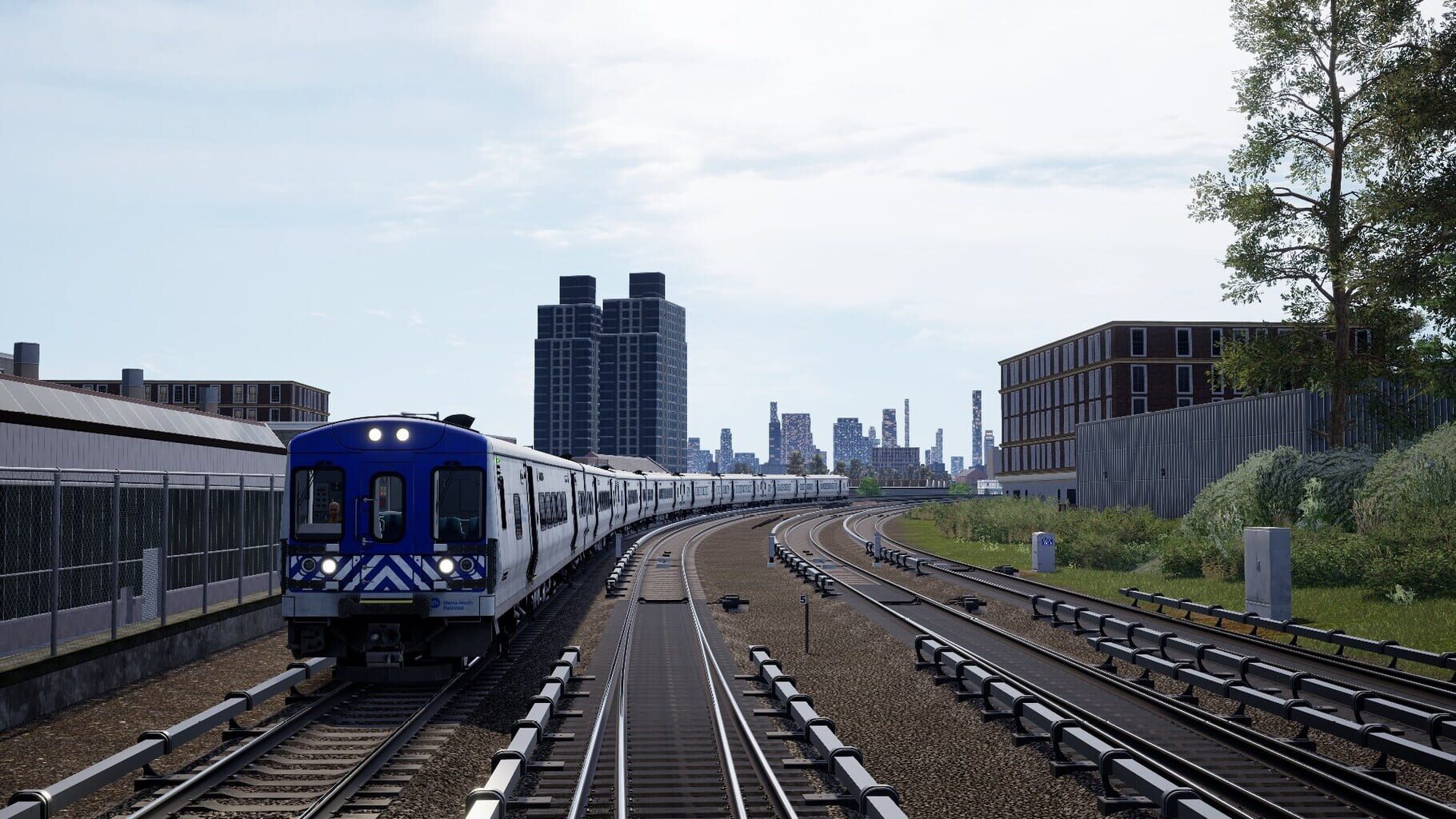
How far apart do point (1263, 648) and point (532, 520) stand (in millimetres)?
13063

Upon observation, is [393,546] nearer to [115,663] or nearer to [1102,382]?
[115,663]

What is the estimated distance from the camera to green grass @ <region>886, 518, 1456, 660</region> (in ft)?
68.8

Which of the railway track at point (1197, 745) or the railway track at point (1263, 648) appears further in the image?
the railway track at point (1263, 648)

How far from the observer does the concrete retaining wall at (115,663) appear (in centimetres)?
1409

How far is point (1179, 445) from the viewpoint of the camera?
182 ft

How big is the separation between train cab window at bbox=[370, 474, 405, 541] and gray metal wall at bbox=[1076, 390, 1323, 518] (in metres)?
39.9

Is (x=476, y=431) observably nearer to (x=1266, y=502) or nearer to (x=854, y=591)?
(x=854, y=591)

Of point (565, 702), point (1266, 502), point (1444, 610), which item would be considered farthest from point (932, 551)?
point (565, 702)

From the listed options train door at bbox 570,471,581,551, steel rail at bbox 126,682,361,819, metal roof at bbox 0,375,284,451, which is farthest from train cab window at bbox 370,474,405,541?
train door at bbox 570,471,581,551

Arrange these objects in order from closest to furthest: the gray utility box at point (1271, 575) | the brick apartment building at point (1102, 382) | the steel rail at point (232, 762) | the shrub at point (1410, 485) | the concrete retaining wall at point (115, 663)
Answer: the steel rail at point (232, 762), the concrete retaining wall at point (115, 663), the gray utility box at point (1271, 575), the shrub at point (1410, 485), the brick apartment building at point (1102, 382)

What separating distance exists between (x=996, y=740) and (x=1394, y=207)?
23461 mm

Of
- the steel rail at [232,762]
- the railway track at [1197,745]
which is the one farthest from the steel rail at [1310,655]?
the steel rail at [232,762]

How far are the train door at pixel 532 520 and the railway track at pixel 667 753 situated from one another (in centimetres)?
194

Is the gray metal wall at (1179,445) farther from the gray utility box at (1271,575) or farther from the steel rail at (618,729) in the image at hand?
the steel rail at (618,729)
